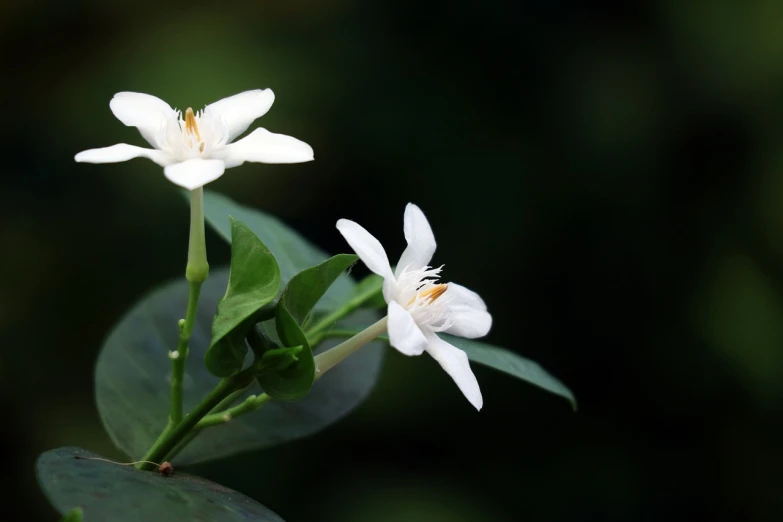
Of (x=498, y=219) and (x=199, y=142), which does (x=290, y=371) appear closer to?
(x=199, y=142)

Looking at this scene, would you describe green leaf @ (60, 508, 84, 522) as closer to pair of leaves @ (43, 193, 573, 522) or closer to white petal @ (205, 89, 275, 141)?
pair of leaves @ (43, 193, 573, 522)

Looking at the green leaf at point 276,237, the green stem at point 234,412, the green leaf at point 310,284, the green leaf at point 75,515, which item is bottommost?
the green leaf at point 75,515

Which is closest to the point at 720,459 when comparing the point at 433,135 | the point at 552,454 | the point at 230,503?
the point at 552,454

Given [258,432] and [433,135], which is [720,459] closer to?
[433,135]

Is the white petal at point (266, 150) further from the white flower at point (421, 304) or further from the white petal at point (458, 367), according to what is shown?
the white petal at point (458, 367)

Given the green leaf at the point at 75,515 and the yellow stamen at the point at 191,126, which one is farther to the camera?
the yellow stamen at the point at 191,126

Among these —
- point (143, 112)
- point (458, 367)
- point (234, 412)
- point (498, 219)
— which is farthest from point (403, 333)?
point (498, 219)

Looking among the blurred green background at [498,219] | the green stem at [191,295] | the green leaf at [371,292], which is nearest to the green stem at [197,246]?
the green stem at [191,295]
